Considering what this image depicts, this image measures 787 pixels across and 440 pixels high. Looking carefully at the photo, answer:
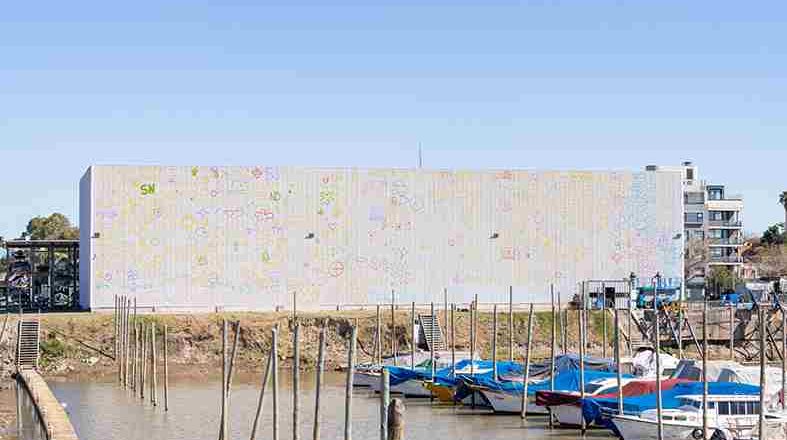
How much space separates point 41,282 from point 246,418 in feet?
157

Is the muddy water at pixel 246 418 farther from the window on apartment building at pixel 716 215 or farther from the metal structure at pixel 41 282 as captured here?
the window on apartment building at pixel 716 215

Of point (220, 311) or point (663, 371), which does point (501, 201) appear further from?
point (663, 371)

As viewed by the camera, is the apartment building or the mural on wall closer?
the mural on wall

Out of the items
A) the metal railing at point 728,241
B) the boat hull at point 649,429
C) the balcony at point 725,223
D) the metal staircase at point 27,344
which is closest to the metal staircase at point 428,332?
the metal staircase at point 27,344

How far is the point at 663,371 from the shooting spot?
5862 centimetres

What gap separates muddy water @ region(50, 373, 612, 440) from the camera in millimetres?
48969

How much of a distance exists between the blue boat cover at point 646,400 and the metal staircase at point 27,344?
3129 centimetres

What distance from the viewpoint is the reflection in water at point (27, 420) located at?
3694 centimetres

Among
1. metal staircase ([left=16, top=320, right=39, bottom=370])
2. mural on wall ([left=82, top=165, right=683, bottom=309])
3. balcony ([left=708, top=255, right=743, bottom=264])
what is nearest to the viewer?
metal staircase ([left=16, top=320, right=39, bottom=370])

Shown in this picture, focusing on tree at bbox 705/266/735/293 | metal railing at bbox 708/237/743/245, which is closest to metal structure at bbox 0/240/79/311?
tree at bbox 705/266/735/293

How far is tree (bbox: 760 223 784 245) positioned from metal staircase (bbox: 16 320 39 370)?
9698 cm

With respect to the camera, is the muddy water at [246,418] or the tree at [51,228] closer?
the muddy water at [246,418]

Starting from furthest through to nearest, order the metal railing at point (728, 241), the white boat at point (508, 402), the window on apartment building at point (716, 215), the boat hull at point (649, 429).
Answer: the window on apartment building at point (716, 215) < the metal railing at point (728, 241) < the white boat at point (508, 402) < the boat hull at point (649, 429)

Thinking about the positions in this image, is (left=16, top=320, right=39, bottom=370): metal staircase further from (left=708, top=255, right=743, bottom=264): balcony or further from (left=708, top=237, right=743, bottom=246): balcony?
(left=708, top=237, right=743, bottom=246): balcony
